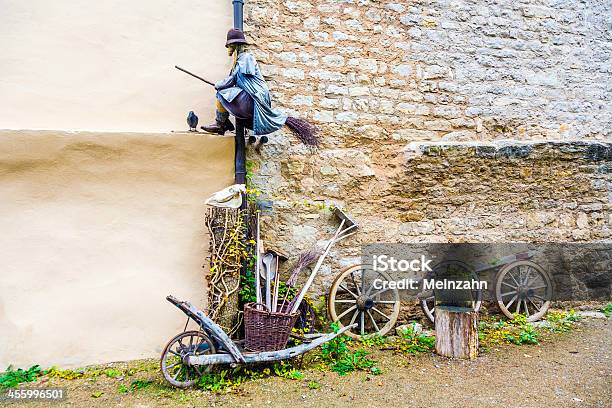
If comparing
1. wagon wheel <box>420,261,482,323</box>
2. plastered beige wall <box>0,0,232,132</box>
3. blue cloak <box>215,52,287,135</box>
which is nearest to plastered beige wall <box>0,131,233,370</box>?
plastered beige wall <box>0,0,232,132</box>

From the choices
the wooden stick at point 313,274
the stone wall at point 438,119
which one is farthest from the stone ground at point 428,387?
the stone wall at point 438,119

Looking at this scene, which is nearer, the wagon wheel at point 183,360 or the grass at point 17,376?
the wagon wheel at point 183,360

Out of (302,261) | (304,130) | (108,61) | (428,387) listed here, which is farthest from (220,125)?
(428,387)

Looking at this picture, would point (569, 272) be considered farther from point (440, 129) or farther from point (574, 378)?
point (440, 129)

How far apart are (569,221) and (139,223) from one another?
4451mm

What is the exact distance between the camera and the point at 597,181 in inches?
188

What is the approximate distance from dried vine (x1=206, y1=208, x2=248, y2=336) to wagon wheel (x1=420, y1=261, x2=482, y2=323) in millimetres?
1870

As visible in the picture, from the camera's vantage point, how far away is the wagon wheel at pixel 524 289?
447 centimetres

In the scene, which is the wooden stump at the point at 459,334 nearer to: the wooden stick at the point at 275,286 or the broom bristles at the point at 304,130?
the wooden stick at the point at 275,286

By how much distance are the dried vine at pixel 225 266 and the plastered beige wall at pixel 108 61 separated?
1041 mm

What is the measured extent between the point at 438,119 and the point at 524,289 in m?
1.98

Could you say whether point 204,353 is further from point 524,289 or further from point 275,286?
point 524,289

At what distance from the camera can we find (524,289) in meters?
4.51

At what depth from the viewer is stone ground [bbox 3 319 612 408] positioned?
2.99 m
